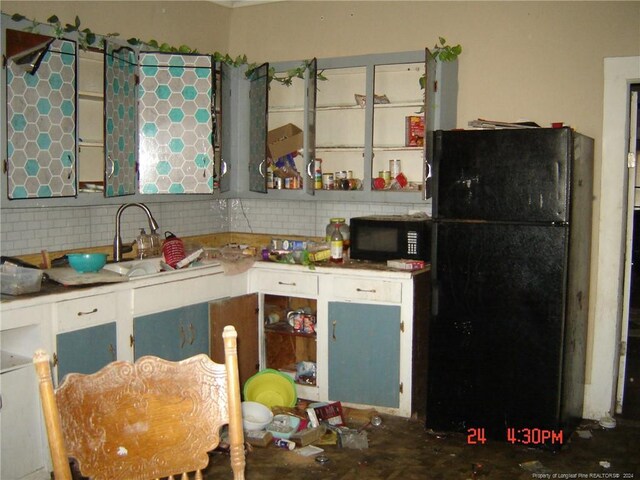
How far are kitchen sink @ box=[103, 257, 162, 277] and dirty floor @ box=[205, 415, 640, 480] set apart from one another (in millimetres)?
1101

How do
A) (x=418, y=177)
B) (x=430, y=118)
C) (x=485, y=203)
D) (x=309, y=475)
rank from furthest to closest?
(x=418, y=177)
(x=430, y=118)
(x=485, y=203)
(x=309, y=475)

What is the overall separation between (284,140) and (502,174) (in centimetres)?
168

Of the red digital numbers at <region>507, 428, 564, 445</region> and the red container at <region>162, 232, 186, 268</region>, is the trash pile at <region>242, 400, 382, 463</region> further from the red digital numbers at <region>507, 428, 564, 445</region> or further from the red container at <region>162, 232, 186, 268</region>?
the red container at <region>162, 232, 186, 268</region>

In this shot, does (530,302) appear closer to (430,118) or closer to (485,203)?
(485,203)

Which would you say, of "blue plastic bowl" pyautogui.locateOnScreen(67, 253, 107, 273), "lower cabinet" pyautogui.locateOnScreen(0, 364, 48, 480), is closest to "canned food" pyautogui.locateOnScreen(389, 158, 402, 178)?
"blue plastic bowl" pyautogui.locateOnScreen(67, 253, 107, 273)

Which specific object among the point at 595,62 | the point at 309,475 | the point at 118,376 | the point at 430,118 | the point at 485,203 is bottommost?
the point at 309,475

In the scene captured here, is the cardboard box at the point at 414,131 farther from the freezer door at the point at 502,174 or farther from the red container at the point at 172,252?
the red container at the point at 172,252

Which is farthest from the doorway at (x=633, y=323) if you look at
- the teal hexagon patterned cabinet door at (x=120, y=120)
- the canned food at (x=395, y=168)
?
the teal hexagon patterned cabinet door at (x=120, y=120)

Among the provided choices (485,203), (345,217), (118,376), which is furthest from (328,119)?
(118,376)

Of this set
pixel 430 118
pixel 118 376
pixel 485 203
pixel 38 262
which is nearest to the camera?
pixel 118 376

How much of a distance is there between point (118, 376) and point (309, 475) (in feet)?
5.95

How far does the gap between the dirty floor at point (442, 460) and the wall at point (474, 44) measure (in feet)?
2.05

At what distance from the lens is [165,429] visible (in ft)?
5.90

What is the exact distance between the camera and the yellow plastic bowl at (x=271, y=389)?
164 inches
